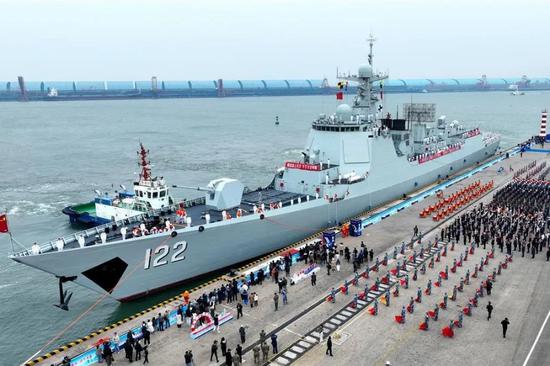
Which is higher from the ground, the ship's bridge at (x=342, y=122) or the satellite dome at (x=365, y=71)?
the satellite dome at (x=365, y=71)

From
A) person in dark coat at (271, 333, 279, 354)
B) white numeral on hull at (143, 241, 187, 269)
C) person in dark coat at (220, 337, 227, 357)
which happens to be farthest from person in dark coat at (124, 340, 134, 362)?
white numeral on hull at (143, 241, 187, 269)

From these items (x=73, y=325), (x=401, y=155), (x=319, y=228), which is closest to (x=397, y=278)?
(x=319, y=228)

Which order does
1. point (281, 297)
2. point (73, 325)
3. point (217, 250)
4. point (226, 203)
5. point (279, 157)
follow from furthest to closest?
point (279, 157) → point (226, 203) → point (217, 250) → point (73, 325) → point (281, 297)

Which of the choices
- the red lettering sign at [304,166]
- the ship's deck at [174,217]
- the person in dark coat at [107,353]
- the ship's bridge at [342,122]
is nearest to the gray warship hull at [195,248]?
the ship's deck at [174,217]

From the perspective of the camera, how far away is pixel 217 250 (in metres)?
22.1

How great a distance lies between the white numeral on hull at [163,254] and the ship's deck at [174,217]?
113cm

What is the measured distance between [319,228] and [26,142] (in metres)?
70.6

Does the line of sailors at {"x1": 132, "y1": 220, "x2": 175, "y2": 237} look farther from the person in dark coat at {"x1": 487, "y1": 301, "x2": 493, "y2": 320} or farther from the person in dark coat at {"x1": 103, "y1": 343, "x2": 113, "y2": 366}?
the person in dark coat at {"x1": 487, "y1": 301, "x2": 493, "y2": 320}

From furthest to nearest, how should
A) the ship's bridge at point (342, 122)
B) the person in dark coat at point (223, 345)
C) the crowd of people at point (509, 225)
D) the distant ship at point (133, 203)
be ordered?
the distant ship at point (133, 203)
the ship's bridge at point (342, 122)
the crowd of people at point (509, 225)
the person in dark coat at point (223, 345)

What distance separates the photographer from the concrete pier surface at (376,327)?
14.0 m

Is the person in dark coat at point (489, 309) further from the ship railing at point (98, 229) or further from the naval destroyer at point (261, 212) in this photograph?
the ship railing at point (98, 229)

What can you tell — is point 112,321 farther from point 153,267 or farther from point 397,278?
point 397,278

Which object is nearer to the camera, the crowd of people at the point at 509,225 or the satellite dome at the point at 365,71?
the crowd of people at the point at 509,225

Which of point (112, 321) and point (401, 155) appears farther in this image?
point (401, 155)
